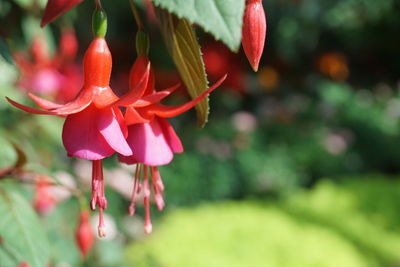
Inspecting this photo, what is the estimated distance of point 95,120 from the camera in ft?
1.00

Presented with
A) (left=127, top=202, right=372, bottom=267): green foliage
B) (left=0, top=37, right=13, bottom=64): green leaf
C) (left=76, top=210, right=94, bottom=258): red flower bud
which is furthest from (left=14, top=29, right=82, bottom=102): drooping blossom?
(left=127, top=202, right=372, bottom=267): green foliage

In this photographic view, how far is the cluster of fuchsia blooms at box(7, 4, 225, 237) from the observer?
11.6 inches

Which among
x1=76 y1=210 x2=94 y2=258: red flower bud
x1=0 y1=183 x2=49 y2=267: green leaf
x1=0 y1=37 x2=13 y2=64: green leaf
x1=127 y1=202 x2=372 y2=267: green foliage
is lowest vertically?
x1=127 y1=202 x2=372 y2=267: green foliage

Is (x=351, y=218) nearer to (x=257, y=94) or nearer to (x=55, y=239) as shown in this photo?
(x=257, y=94)

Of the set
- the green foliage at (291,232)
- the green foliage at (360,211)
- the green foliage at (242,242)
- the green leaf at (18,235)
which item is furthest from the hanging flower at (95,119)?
the green foliage at (360,211)

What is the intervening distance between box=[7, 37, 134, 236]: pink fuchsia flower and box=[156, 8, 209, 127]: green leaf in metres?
0.04

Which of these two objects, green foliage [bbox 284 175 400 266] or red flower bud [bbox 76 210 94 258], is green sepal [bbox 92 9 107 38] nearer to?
red flower bud [bbox 76 210 94 258]

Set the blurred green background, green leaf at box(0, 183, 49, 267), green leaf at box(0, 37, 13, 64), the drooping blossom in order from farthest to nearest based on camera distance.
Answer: the blurred green background, the drooping blossom, green leaf at box(0, 183, 49, 267), green leaf at box(0, 37, 13, 64)

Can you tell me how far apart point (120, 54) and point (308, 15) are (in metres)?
1.76

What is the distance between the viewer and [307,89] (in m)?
4.76

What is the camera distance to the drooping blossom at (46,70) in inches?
45.0

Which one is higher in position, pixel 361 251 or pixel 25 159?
pixel 25 159

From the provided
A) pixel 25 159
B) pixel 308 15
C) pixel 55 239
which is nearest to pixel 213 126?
pixel 308 15

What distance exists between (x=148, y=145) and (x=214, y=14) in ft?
0.31
